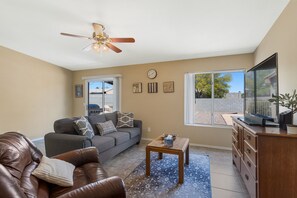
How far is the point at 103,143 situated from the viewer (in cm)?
265

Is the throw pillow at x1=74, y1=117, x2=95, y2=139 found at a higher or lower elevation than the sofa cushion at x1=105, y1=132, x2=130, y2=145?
higher

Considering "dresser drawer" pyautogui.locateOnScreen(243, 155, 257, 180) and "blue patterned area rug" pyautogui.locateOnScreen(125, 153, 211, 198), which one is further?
"blue patterned area rug" pyautogui.locateOnScreen(125, 153, 211, 198)

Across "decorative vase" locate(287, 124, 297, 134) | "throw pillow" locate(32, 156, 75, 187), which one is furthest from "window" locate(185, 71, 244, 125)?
"throw pillow" locate(32, 156, 75, 187)

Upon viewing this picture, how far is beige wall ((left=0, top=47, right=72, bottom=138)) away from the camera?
3795 millimetres

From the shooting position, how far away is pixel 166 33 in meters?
2.70

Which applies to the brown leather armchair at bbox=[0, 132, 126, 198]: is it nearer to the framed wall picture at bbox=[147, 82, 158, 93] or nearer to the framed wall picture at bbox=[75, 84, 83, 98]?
the framed wall picture at bbox=[147, 82, 158, 93]

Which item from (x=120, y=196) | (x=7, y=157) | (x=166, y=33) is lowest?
(x=120, y=196)

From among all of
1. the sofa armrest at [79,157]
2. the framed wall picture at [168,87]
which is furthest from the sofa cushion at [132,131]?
the sofa armrest at [79,157]

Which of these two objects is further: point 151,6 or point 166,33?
point 166,33

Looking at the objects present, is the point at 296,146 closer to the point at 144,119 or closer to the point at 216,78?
the point at 216,78

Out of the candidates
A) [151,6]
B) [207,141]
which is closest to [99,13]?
[151,6]

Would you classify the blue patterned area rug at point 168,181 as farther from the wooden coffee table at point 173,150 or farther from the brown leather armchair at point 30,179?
the brown leather armchair at point 30,179

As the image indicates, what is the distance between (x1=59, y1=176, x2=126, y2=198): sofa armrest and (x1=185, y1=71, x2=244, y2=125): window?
3091 millimetres

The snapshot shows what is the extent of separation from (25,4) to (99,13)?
110 cm
